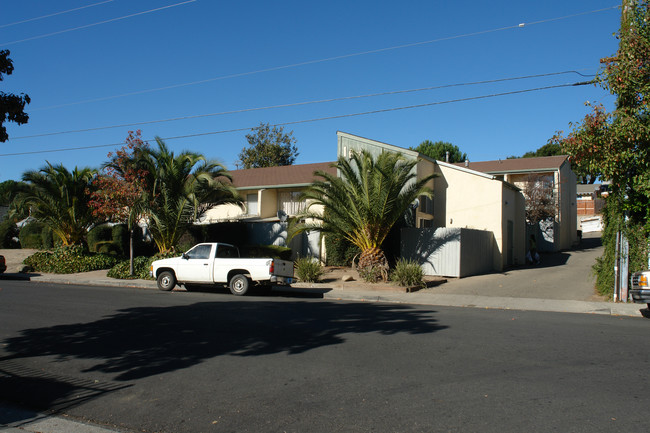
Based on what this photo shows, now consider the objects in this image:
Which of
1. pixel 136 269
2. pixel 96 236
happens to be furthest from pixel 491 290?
pixel 96 236

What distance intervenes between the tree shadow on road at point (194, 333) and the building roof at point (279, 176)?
62.9 feet

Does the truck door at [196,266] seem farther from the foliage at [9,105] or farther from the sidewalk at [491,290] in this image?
the foliage at [9,105]

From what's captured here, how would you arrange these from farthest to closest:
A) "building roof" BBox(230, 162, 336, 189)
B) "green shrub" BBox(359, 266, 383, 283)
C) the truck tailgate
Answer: "building roof" BBox(230, 162, 336, 189) → "green shrub" BBox(359, 266, 383, 283) → the truck tailgate

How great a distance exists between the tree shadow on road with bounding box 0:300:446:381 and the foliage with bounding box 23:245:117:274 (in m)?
14.4

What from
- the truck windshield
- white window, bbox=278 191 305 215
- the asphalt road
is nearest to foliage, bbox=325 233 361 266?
the truck windshield

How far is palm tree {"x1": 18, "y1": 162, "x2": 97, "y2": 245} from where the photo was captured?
24531 mm

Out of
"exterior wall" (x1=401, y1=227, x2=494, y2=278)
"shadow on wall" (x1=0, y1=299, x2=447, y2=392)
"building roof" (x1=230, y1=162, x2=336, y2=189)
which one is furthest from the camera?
"building roof" (x1=230, y1=162, x2=336, y2=189)

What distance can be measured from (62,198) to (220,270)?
41.5 ft

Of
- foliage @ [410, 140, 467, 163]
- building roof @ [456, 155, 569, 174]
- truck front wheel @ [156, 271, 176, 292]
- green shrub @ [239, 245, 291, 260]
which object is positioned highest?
foliage @ [410, 140, 467, 163]

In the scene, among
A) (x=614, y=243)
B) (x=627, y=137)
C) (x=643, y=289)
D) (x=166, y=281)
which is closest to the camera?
(x=643, y=289)

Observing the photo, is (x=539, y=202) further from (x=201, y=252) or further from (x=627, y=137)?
(x=201, y=252)

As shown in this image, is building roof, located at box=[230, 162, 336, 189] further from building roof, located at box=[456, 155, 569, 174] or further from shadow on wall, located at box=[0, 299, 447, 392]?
shadow on wall, located at box=[0, 299, 447, 392]

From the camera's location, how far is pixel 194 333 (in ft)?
Result: 30.5

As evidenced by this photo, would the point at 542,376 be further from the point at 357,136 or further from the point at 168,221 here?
the point at 357,136
